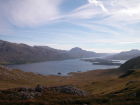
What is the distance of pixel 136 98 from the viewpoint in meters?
33.7

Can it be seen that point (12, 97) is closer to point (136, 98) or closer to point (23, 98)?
point (23, 98)

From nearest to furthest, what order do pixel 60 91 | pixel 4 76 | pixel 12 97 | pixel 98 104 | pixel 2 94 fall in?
pixel 98 104 → pixel 12 97 → pixel 2 94 → pixel 60 91 → pixel 4 76

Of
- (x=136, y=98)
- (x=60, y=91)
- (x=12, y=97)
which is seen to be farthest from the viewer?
(x=60, y=91)

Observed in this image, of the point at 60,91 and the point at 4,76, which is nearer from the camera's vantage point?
the point at 60,91

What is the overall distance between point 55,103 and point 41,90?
35.2ft

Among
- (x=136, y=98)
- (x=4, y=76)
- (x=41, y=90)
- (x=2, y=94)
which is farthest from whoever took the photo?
(x=4, y=76)

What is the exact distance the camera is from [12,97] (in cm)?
3606

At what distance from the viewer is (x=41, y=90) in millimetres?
41812

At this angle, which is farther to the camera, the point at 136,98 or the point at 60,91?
the point at 60,91

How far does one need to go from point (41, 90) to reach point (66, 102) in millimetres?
11088

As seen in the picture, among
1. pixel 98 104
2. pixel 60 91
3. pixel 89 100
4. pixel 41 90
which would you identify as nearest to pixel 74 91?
pixel 60 91

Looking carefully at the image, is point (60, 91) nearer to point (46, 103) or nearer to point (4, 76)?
point (46, 103)

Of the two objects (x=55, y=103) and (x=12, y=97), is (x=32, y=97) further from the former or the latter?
(x=55, y=103)

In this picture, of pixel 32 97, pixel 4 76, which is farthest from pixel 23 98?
pixel 4 76
